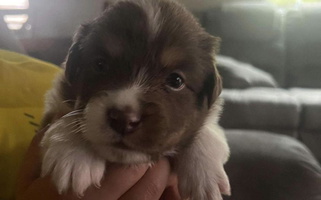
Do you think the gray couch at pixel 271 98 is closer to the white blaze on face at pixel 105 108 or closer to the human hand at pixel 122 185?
the human hand at pixel 122 185

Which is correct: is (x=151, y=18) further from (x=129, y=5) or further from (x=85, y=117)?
(x=85, y=117)

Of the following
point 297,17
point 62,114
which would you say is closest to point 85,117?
point 62,114

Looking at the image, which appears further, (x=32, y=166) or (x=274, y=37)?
(x=274, y=37)

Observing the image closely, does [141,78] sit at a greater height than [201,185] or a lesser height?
greater

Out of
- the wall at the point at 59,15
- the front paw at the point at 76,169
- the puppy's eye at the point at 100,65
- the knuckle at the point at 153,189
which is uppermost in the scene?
the puppy's eye at the point at 100,65

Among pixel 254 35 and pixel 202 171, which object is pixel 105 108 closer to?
pixel 202 171

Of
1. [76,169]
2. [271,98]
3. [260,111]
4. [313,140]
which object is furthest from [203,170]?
[313,140]

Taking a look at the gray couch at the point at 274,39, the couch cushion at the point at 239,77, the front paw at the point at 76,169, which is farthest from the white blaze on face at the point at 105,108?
the gray couch at the point at 274,39
